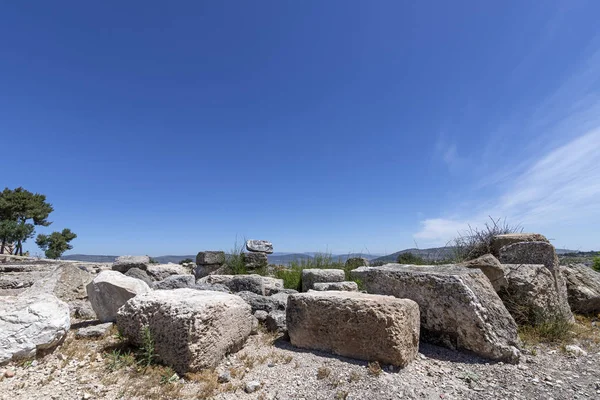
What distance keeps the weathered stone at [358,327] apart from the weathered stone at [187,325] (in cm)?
80

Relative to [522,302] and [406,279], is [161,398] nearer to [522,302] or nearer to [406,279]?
[406,279]

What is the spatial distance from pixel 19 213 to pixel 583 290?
3688 cm

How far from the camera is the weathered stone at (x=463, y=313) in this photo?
3.27 metres

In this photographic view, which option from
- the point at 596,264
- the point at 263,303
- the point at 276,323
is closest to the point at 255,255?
the point at 263,303

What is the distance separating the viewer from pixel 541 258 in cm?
519

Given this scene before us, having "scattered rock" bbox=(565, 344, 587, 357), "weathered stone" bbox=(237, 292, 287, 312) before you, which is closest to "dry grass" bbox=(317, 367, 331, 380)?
"weathered stone" bbox=(237, 292, 287, 312)

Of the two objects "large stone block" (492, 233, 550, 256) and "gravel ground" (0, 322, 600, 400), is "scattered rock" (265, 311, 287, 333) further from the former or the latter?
"large stone block" (492, 233, 550, 256)

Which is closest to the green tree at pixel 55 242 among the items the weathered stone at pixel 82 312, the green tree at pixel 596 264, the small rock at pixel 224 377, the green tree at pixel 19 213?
the green tree at pixel 19 213

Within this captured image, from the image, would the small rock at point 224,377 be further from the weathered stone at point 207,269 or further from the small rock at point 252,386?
the weathered stone at point 207,269

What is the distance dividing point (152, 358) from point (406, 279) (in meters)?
3.15

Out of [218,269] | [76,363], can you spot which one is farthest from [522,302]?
[218,269]

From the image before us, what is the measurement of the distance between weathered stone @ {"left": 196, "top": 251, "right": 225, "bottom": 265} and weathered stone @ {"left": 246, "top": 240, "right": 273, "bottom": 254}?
0.97 metres

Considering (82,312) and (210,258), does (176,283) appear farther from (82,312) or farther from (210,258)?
(210,258)

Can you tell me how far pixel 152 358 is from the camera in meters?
3.02
